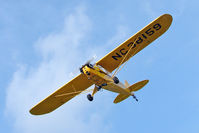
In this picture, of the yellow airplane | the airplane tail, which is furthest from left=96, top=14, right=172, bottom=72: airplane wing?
the airplane tail

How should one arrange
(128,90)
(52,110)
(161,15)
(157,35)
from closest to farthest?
(161,15), (157,35), (128,90), (52,110)

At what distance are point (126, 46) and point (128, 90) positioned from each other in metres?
3.45

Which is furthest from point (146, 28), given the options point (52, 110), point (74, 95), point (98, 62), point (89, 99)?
point (52, 110)

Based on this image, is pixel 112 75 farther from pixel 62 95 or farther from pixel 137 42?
pixel 62 95

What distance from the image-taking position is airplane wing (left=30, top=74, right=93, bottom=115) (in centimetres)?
2172

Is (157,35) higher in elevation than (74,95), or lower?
lower

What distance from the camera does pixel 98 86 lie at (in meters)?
20.2

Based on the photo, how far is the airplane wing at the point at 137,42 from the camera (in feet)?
64.2

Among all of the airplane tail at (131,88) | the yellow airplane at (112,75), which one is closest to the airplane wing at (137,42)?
A: the yellow airplane at (112,75)

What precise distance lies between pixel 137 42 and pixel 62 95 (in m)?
6.49

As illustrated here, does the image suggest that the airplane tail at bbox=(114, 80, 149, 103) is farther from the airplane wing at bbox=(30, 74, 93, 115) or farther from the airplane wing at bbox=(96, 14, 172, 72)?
the airplane wing at bbox=(30, 74, 93, 115)

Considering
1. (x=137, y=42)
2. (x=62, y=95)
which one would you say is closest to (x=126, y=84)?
(x=137, y=42)

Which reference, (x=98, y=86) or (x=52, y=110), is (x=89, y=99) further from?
(x=52, y=110)

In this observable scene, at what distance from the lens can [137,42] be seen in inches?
803
